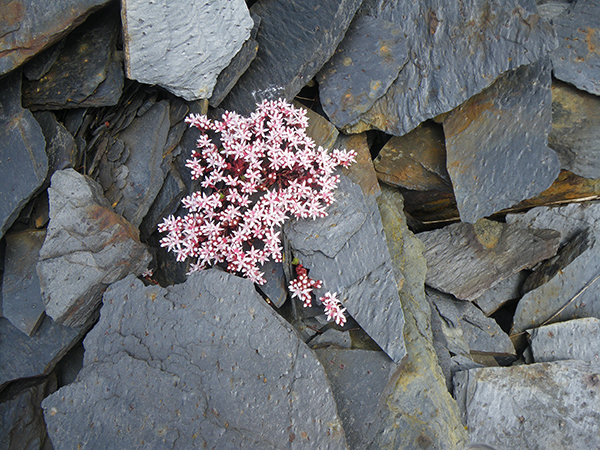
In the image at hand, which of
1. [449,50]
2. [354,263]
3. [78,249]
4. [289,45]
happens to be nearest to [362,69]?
[289,45]

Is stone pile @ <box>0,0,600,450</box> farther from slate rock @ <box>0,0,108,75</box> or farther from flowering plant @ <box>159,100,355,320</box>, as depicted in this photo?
flowering plant @ <box>159,100,355,320</box>

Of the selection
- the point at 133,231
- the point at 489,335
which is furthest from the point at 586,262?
the point at 133,231

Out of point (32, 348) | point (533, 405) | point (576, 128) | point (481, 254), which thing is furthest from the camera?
point (481, 254)

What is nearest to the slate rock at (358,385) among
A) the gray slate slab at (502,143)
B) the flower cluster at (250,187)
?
the flower cluster at (250,187)

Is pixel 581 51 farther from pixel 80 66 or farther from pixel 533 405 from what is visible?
pixel 80 66

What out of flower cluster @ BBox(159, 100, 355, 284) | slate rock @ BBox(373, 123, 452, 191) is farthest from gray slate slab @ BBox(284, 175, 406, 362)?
slate rock @ BBox(373, 123, 452, 191)

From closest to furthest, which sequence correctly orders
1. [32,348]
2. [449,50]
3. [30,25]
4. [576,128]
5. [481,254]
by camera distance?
1. [30,25]
2. [32,348]
3. [449,50]
4. [576,128]
5. [481,254]

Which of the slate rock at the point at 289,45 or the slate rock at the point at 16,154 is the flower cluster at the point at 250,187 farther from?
the slate rock at the point at 16,154

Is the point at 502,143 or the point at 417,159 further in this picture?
the point at 417,159
